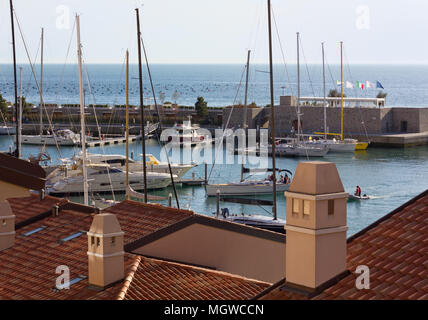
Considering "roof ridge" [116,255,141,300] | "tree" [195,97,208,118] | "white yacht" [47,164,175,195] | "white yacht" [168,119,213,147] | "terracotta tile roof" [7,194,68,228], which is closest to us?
"roof ridge" [116,255,141,300]

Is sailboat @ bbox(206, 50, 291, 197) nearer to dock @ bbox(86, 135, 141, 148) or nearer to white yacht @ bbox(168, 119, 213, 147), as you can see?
white yacht @ bbox(168, 119, 213, 147)

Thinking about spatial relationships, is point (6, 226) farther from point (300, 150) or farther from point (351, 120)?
point (351, 120)

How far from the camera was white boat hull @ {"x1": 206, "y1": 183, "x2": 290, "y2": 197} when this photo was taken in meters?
42.9

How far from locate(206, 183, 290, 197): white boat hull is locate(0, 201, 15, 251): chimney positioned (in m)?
31.0

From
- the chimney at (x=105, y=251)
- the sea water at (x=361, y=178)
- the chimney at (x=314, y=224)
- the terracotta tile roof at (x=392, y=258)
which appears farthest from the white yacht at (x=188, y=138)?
the chimney at (x=314, y=224)

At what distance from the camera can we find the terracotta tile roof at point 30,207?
1346 centimetres

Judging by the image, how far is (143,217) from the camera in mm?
13141

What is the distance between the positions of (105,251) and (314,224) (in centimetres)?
310

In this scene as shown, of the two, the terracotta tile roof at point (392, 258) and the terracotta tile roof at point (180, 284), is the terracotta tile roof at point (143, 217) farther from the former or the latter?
the terracotta tile roof at point (392, 258)

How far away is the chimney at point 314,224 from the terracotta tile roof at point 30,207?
6.95 meters

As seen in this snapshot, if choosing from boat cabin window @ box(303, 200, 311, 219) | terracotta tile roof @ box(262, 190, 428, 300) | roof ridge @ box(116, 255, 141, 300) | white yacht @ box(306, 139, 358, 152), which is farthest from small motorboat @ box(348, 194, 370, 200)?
boat cabin window @ box(303, 200, 311, 219)

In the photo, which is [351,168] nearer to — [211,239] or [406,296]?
[211,239]
